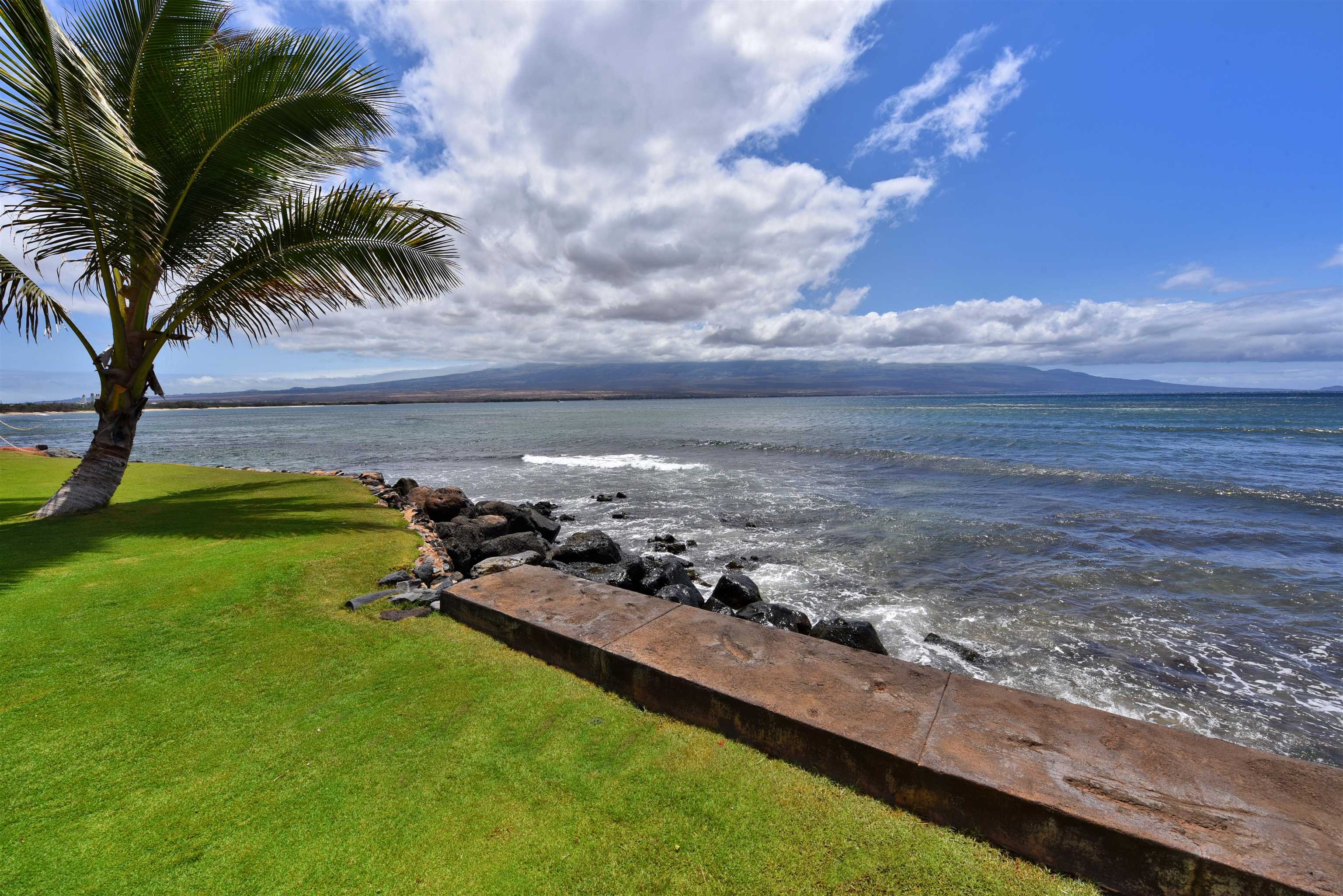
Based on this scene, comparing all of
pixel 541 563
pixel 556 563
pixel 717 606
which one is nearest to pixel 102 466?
pixel 541 563

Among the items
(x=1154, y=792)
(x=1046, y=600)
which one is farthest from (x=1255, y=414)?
(x=1154, y=792)

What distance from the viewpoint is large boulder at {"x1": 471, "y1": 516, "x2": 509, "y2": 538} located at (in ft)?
36.6

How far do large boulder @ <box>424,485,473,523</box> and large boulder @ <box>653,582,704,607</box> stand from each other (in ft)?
22.7

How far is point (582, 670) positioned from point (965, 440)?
38.9m

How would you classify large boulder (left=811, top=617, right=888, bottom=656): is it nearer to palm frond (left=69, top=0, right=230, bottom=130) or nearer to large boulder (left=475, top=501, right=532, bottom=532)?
large boulder (left=475, top=501, right=532, bottom=532)

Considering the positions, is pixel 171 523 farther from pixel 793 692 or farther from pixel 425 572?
pixel 793 692

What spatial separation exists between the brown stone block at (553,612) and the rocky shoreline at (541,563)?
591mm

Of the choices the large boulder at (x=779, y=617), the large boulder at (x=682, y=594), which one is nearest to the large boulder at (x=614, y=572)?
the large boulder at (x=682, y=594)

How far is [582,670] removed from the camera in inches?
168

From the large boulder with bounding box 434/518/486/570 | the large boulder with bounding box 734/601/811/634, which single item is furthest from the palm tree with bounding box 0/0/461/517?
the large boulder with bounding box 734/601/811/634

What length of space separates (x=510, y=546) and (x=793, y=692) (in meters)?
7.58

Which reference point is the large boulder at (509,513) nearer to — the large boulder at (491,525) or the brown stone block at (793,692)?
the large boulder at (491,525)

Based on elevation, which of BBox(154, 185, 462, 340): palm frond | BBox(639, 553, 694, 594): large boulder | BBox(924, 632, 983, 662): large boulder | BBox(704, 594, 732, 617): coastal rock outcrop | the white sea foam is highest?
BBox(154, 185, 462, 340): palm frond

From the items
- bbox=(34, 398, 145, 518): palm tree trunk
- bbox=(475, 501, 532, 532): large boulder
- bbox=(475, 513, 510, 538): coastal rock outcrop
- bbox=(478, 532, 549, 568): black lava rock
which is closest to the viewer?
bbox=(34, 398, 145, 518): palm tree trunk
